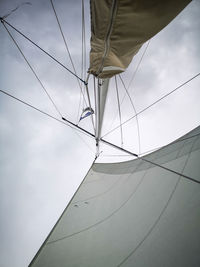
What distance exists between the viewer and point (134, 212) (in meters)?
1.58

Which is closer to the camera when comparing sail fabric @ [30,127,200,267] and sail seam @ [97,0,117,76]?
sail fabric @ [30,127,200,267]

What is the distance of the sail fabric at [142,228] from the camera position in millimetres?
963

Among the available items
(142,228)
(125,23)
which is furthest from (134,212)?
(125,23)

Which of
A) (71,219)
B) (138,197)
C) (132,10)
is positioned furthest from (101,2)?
(71,219)

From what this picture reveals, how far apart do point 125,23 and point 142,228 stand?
1999 millimetres

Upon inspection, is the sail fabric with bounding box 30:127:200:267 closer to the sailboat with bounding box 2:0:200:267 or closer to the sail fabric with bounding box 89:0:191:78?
the sailboat with bounding box 2:0:200:267

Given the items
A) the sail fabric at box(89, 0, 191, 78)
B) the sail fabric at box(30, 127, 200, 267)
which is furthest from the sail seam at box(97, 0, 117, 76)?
the sail fabric at box(30, 127, 200, 267)

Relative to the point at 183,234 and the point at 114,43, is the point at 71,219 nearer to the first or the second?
the point at 183,234

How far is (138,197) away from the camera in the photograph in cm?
181

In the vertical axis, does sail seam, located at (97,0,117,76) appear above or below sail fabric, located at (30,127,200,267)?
above

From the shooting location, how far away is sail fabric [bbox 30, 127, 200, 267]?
963 mm

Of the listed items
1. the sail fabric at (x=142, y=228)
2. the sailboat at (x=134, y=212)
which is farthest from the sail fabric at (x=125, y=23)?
the sail fabric at (x=142, y=228)

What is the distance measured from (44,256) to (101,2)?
106 inches

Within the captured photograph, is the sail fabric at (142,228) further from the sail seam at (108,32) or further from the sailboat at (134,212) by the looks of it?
the sail seam at (108,32)
